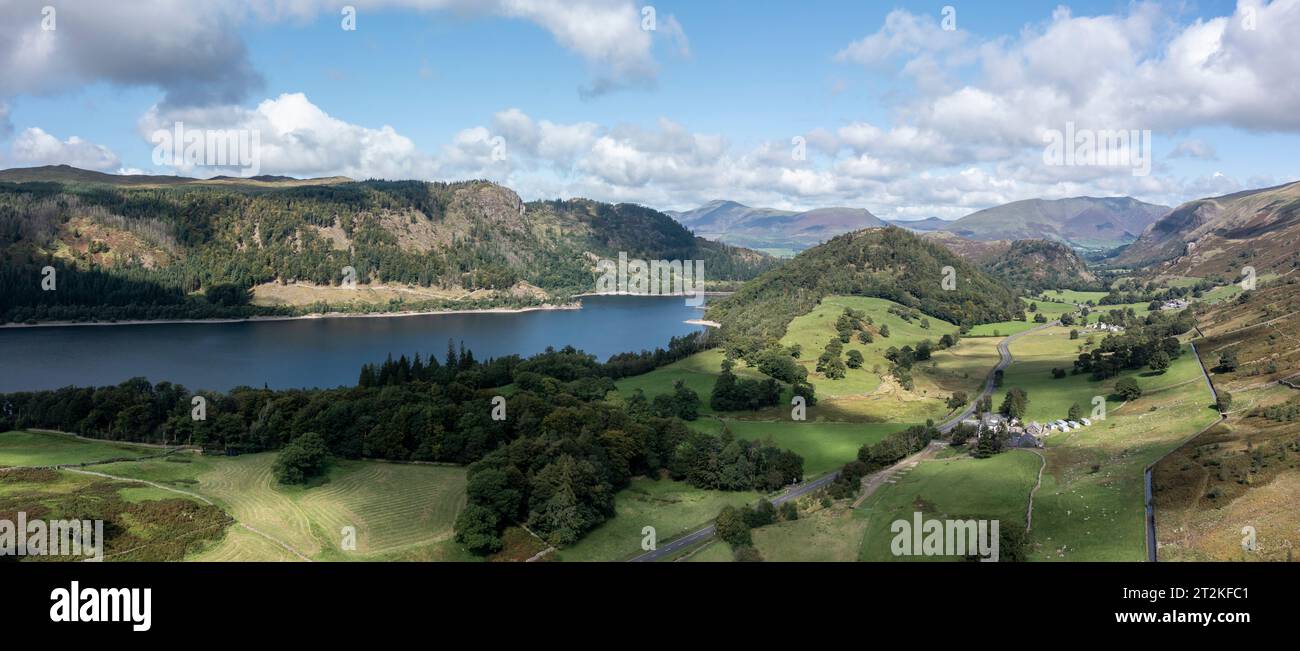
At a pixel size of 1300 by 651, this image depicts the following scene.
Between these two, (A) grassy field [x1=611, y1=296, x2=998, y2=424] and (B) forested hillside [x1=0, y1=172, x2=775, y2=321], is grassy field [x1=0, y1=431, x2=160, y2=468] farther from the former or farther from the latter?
(B) forested hillside [x1=0, y1=172, x2=775, y2=321]

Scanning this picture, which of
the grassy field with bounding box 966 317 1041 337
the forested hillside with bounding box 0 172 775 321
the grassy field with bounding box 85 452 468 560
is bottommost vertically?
the grassy field with bounding box 85 452 468 560

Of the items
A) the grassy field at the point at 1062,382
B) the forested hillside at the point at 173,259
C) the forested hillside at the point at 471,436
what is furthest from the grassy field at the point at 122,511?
the forested hillside at the point at 173,259

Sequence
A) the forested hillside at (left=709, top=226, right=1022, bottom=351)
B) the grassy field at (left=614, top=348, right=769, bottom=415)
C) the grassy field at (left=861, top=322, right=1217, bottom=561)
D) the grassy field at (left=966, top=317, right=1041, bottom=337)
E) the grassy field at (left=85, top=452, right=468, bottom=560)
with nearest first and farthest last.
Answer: the grassy field at (left=861, top=322, right=1217, bottom=561)
the grassy field at (left=85, top=452, right=468, bottom=560)
the grassy field at (left=614, top=348, right=769, bottom=415)
the grassy field at (left=966, top=317, right=1041, bottom=337)
the forested hillside at (left=709, top=226, right=1022, bottom=351)

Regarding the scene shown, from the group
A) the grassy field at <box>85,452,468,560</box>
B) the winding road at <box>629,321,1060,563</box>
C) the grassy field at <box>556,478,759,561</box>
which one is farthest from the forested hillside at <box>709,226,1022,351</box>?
the grassy field at <box>85,452,468,560</box>

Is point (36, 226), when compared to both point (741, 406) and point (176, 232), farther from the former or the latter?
point (741, 406)

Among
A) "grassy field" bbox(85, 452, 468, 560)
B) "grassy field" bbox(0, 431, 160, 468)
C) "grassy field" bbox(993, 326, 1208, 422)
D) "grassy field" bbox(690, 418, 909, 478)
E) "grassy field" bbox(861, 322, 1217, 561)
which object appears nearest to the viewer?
"grassy field" bbox(861, 322, 1217, 561)

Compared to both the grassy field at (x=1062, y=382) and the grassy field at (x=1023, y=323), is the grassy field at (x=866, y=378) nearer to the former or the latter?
the grassy field at (x=1062, y=382)
